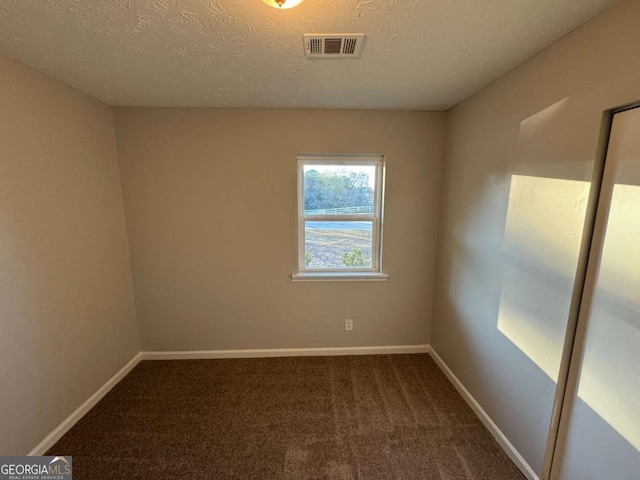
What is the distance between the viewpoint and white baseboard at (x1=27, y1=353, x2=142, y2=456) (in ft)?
5.48

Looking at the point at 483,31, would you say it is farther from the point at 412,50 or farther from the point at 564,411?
the point at 564,411

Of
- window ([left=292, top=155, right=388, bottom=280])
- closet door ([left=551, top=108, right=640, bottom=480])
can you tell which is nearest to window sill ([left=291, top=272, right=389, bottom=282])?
window ([left=292, top=155, right=388, bottom=280])

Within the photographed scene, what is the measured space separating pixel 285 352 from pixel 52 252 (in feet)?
6.50

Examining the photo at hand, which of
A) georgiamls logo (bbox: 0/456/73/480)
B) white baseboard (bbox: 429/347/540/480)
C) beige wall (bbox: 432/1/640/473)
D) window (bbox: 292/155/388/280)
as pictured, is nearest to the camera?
beige wall (bbox: 432/1/640/473)

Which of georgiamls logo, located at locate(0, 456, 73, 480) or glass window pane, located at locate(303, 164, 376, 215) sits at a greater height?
glass window pane, located at locate(303, 164, 376, 215)

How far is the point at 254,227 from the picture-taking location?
249 cm

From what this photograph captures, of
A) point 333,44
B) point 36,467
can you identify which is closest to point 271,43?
point 333,44

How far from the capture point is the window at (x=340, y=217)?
253 cm

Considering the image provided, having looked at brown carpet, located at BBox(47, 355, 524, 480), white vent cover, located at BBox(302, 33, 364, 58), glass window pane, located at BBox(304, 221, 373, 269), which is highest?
white vent cover, located at BBox(302, 33, 364, 58)

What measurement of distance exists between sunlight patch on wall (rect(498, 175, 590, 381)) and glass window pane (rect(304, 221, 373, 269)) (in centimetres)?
120

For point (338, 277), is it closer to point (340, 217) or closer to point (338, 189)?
point (340, 217)

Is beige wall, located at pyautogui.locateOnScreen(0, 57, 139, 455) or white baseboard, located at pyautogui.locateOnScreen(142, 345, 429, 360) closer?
beige wall, located at pyautogui.locateOnScreen(0, 57, 139, 455)

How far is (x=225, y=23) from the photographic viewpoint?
1203mm

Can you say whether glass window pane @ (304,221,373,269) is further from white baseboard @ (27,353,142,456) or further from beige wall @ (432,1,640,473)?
white baseboard @ (27,353,142,456)
